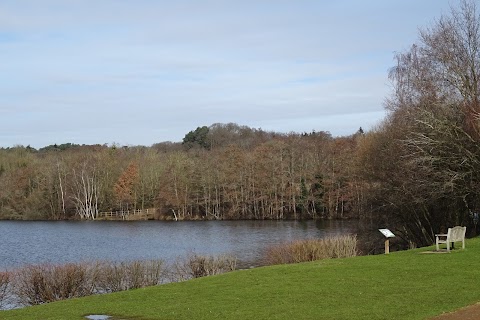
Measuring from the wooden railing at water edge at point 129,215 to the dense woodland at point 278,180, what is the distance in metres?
1.34

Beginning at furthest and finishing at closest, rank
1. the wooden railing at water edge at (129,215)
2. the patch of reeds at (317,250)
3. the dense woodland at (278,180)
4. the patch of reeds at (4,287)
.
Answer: the wooden railing at water edge at (129,215) < the dense woodland at (278,180) < the patch of reeds at (317,250) < the patch of reeds at (4,287)

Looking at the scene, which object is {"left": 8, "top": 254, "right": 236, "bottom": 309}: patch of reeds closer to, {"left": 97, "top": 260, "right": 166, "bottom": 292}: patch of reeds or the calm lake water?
{"left": 97, "top": 260, "right": 166, "bottom": 292}: patch of reeds

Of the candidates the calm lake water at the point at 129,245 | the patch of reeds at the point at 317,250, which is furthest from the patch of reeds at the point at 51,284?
the calm lake water at the point at 129,245

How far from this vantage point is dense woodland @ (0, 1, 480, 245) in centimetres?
3450

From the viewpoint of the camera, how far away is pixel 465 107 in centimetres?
3145

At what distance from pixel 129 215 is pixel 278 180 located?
2346cm

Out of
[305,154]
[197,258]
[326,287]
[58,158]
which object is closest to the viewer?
[326,287]

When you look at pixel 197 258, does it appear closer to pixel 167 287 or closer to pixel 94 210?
pixel 167 287

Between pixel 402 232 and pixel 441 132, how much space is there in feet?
29.9

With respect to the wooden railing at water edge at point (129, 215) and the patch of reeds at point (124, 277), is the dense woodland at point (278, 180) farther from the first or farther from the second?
the patch of reeds at point (124, 277)

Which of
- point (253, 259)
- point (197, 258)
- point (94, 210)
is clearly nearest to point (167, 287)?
point (197, 258)

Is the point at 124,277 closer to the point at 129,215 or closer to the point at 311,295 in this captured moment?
the point at 311,295

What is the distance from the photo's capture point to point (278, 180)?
84750 millimetres

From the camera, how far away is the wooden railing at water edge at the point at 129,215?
89.4m
